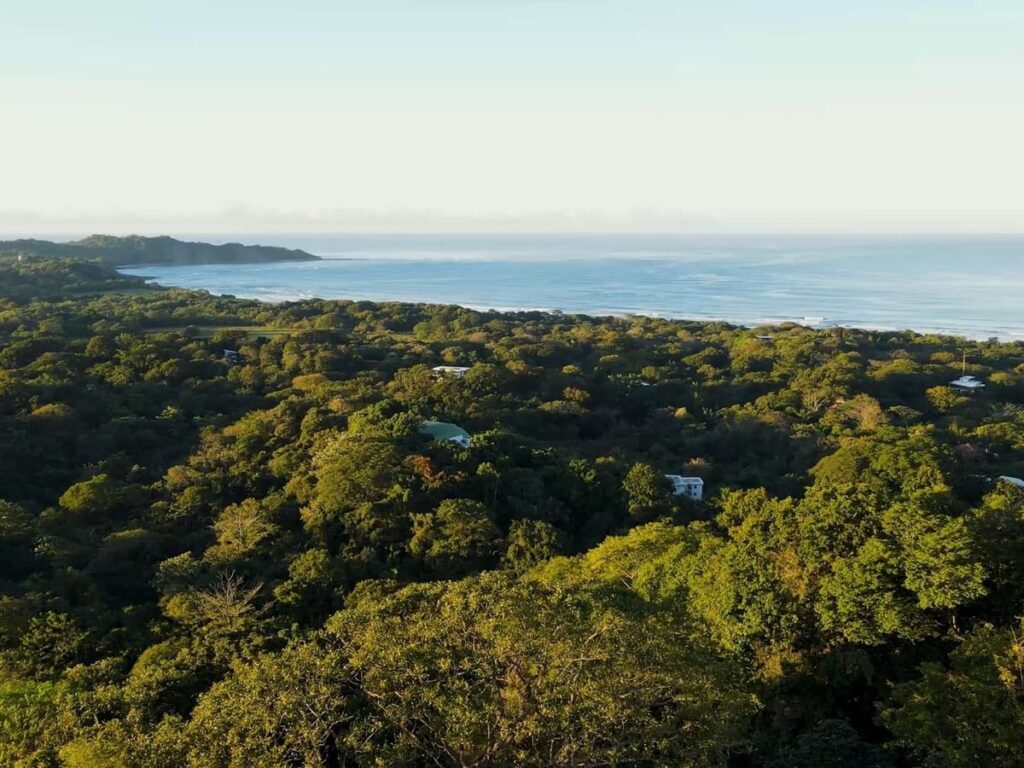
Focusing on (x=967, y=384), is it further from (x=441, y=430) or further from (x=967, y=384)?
(x=441, y=430)

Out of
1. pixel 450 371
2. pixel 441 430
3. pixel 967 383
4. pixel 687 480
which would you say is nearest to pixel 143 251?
pixel 450 371

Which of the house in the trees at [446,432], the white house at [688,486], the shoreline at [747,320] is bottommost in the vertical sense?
the white house at [688,486]

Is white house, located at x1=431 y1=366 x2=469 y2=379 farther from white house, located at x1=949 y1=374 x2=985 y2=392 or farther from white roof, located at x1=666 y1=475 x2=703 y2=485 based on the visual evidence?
white house, located at x1=949 y1=374 x2=985 y2=392

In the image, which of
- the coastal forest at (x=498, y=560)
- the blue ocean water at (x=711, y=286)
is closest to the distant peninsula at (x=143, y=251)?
the blue ocean water at (x=711, y=286)

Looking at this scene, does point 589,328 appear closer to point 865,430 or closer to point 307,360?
point 307,360

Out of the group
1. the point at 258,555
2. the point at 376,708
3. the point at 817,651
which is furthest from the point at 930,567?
the point at 258,555

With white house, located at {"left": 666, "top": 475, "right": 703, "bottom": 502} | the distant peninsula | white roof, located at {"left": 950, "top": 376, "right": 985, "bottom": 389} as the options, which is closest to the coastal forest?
white house, located at {"left": 666, "top": 475, "right": 703, "bottom": 502}

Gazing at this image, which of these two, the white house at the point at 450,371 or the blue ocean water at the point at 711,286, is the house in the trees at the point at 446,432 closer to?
the white house at the point at 450,371
